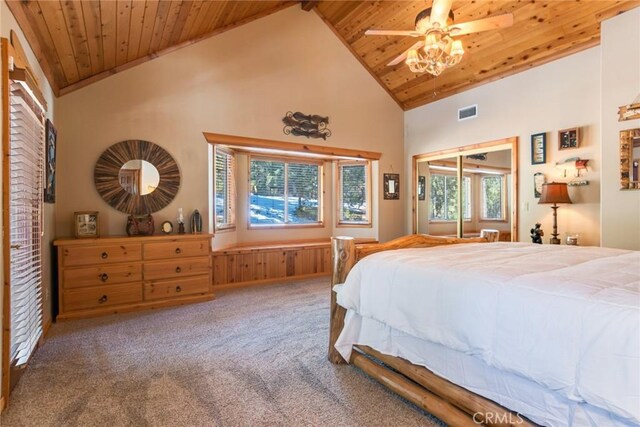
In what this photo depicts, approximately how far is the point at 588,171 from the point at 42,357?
19.0ft

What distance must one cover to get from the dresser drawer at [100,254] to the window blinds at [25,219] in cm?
62

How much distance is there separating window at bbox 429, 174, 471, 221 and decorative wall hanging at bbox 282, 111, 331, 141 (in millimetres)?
2206

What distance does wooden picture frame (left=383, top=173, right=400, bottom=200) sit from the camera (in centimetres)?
625

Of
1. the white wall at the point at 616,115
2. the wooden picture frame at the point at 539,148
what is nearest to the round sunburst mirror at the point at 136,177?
the wooden picture frame at the point at 539,148

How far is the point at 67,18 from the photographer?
8.88 ft

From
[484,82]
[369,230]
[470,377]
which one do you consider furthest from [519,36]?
[470,377]

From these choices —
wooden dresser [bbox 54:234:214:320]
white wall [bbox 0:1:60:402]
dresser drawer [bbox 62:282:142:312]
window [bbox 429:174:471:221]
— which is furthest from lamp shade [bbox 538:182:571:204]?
white wall [bbox 0:1:60:402]

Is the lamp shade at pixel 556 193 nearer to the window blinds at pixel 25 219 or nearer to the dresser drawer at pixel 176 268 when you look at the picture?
the dresser drawer at pixel 176 268

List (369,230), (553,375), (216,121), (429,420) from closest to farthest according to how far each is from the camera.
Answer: (553,375) → (429,420) → (216,121) → (369,230)

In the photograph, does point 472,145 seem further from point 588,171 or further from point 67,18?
point 67,18

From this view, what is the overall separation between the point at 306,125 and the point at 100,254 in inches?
132

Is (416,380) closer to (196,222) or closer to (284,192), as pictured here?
(196,222)

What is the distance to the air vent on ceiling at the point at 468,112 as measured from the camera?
5.26 meters
